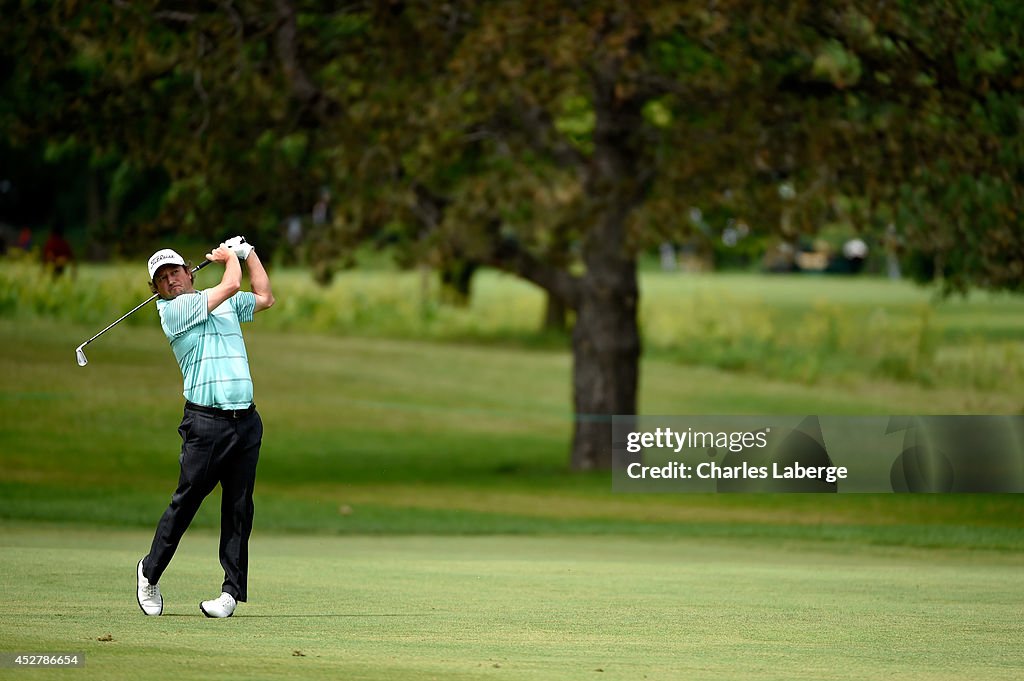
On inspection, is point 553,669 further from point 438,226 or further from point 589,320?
point 589,320

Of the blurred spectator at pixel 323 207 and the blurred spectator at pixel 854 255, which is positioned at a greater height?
the blurred spectator at pixel 323 207

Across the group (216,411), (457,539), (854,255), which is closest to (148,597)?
(216,411)

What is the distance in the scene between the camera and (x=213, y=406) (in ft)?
29.2

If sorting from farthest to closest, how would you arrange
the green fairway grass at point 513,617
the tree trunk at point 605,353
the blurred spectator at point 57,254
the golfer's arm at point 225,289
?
the blurred spectator at point 57,254 < the tree trunk at point 605,353 < the golfer's arm at point 225,289 < the green fairway grass at point 513,617

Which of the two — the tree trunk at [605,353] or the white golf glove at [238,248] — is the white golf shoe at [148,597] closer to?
the white golf glove at [238,248]

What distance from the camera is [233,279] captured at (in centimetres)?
886

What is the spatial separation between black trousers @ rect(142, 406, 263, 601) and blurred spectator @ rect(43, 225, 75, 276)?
2078cm

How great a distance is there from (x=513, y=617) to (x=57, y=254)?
21.1 meters

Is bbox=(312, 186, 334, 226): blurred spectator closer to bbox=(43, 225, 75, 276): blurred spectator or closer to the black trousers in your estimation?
bbox=(43, 225, 75, 276): blurred spectator

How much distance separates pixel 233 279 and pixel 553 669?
2604 millimetres

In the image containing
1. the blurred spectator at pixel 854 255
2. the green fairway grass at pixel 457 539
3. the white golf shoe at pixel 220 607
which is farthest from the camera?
the blurred spectator at pixel 854 255

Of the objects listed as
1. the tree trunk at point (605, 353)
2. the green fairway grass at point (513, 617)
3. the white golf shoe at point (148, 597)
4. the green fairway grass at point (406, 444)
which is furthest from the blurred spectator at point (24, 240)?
the white golf shoe at point (148, 597)

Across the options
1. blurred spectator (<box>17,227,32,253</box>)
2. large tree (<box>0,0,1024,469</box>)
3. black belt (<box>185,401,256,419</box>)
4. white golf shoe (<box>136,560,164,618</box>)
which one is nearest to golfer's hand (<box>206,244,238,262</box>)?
black belt (<box>185,401,256,419</box>)

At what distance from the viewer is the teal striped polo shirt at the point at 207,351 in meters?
8.87
